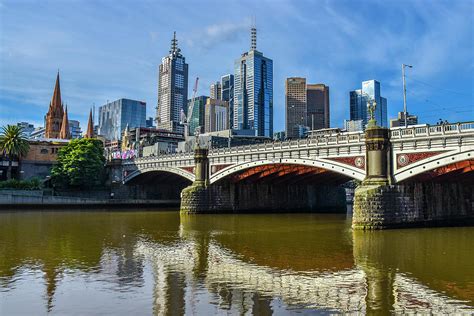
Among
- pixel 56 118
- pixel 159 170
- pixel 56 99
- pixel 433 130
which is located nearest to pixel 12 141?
pixel 159 170

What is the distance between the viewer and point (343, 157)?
43.9m

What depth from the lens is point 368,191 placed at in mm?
37500

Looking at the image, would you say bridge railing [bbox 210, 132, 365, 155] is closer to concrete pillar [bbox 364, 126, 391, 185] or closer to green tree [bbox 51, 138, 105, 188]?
concrete pillar [bbox 364, 126, 391, 185]

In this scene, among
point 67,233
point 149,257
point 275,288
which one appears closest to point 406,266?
point 275,288

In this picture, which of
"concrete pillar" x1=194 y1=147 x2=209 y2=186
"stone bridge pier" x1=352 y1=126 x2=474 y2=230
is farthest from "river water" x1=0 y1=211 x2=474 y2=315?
"concrete pillar" x1=194 y1=147 x2=209 y2=186

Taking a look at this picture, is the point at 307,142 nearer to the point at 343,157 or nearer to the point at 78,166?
the point at 343,157

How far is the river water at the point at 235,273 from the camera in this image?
Result: 49.2 ft

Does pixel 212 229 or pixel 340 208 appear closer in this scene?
pixel 212 229

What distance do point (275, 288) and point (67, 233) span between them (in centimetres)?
2465

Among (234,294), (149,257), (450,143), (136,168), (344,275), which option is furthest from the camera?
(136,168)

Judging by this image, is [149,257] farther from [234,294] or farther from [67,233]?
[67,233]

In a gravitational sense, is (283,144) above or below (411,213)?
above

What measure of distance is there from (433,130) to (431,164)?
9.37 feet

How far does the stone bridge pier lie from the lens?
1471 inches
